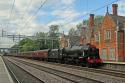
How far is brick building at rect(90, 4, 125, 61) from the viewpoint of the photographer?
5389cm

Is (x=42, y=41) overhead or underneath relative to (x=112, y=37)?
overhead

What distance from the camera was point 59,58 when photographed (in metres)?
51.3

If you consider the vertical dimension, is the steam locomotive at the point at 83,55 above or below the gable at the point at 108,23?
below

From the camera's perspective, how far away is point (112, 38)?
184 feet

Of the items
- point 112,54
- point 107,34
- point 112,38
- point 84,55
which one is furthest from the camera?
point 107,34

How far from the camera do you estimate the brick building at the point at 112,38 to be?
5389cm

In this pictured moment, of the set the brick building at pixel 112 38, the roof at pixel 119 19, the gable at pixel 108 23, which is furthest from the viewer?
the gable at pixel 108 23

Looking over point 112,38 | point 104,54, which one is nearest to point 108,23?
point 112,38

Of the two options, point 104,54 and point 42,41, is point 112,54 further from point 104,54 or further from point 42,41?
point 42,41

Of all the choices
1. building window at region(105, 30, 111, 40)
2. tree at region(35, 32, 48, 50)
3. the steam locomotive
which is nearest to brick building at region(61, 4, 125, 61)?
building window at region(105, 30, 111, 40)

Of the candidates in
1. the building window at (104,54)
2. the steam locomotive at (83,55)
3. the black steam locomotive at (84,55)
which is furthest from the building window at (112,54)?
the black steam locomotive at (84,55)

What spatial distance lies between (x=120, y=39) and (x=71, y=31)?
9082cm

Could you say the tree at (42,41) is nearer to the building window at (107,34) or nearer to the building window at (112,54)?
the building window at (107,34)

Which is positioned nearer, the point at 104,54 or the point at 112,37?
the point at 112,37
